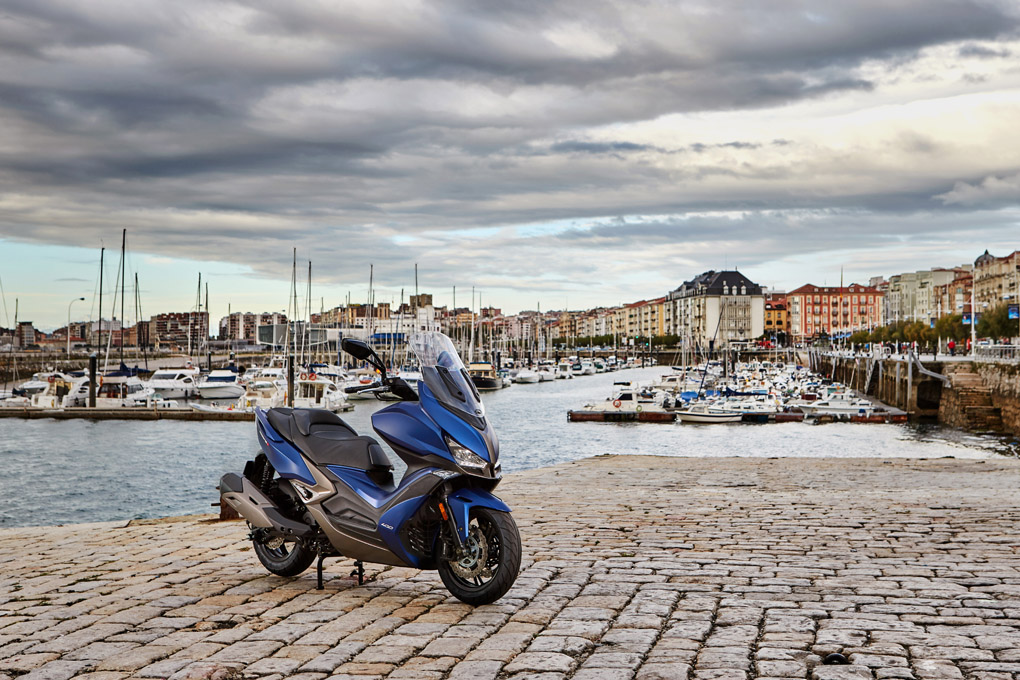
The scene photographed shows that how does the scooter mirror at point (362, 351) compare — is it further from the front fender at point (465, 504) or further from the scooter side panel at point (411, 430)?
the front fender at point (465, 504)

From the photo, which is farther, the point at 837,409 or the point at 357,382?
the point at 357,382

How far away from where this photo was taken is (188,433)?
50344 mm

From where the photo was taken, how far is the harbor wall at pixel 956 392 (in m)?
48.9

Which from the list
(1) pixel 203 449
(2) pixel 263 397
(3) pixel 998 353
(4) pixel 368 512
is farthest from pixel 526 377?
(4) pixel 368 512

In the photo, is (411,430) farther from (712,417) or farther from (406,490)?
(712,417)

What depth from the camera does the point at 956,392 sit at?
181 ft

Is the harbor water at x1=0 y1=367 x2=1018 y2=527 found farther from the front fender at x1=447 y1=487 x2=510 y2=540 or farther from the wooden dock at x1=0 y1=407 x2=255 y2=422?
the front fender at x1=447 y1=487 x2=510 y2=540

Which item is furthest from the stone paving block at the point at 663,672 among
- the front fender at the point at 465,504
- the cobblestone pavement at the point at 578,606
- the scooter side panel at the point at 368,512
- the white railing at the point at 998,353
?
the white railing at the point at 998,353

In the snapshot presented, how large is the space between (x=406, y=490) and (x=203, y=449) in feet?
127

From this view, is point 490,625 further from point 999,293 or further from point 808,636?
point 999,293

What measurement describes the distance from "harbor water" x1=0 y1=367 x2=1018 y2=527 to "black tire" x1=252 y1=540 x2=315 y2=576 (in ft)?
57.0

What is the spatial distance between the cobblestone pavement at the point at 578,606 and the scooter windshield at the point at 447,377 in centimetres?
120

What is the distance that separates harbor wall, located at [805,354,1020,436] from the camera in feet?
161

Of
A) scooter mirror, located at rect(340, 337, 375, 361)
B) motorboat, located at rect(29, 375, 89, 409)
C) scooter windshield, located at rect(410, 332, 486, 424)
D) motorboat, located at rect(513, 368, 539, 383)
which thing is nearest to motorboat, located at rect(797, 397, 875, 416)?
motorboat, located at rect(29, 375, 89, 409)
